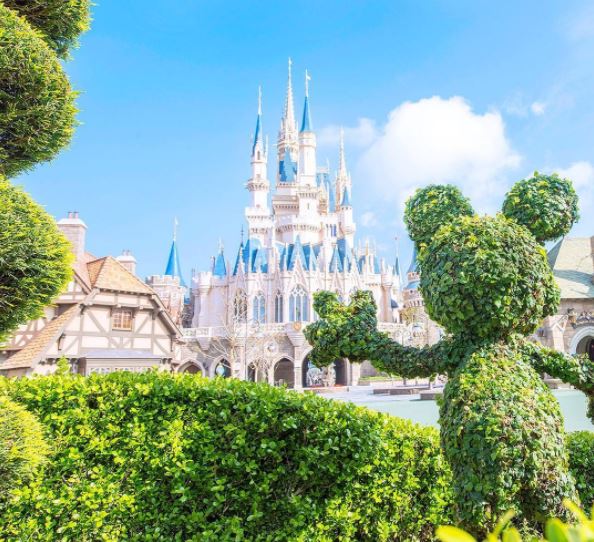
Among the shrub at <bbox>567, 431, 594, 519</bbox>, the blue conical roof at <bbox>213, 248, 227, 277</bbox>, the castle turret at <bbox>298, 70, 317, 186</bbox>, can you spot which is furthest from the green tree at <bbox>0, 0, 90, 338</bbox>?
the castle turret at <bbox>298, 70, 317, 186</bbox>

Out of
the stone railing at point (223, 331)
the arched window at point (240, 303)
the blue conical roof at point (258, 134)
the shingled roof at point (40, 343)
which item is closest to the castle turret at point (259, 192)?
the blue conical roof at point (258, 134)

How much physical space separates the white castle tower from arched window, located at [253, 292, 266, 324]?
0.16 ft

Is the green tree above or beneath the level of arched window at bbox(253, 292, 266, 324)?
beneath

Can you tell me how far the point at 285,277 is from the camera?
1658 inches

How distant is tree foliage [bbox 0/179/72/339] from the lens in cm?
394

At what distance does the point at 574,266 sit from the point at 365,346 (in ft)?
86.5

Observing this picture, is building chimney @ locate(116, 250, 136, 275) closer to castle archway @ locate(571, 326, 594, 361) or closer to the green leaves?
the green leaves

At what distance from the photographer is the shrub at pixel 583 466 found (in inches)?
193

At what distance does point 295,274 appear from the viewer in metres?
42.4

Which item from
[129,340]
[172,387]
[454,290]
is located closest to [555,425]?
[454,290]

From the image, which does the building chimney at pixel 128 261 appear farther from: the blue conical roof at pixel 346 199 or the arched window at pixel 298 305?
the blue conical roof at pixel 346 199

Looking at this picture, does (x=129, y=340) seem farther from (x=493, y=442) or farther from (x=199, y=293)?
(x=199, y=293)

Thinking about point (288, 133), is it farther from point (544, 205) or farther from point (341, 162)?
point (544, 205)

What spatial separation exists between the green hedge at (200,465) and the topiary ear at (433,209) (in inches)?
85.1
